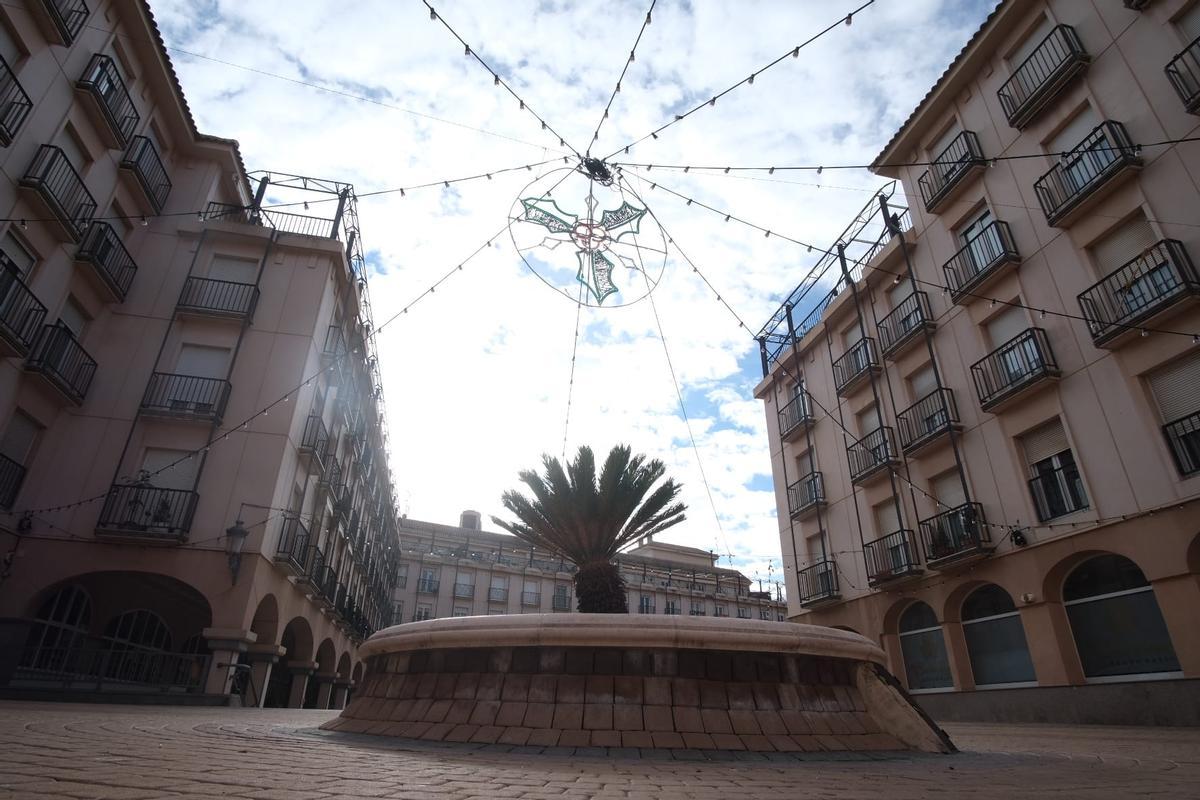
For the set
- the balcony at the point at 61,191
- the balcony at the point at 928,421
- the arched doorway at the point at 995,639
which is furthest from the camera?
the balcony at the point at 928,421

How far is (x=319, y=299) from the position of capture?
18516 mm

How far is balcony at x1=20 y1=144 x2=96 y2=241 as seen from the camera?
13.5 metres

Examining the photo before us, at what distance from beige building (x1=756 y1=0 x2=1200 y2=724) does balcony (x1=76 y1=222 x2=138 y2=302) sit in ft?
56.8

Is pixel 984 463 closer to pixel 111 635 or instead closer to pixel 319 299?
pixel 319 299

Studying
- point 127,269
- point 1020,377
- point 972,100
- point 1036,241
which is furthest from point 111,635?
point 972,100

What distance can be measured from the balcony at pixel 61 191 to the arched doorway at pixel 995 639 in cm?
2321

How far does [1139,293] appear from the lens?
12578 mm

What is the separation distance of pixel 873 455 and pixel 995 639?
19.8 ft

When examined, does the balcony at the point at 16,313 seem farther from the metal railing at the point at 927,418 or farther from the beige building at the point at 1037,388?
the metal railing at the point at 927,418

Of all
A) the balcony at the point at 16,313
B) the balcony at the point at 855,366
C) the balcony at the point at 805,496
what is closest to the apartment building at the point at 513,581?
the balcony at the point at 805,496

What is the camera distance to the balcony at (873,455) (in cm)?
1874

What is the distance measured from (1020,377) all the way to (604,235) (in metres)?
11.1

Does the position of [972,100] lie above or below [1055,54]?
above

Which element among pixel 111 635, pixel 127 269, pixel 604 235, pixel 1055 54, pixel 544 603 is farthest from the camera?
pixel 544 603
